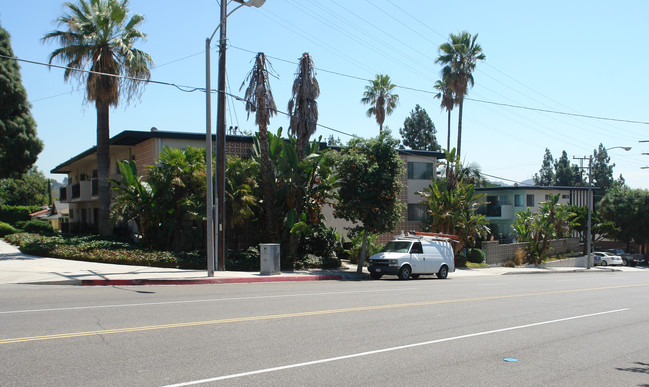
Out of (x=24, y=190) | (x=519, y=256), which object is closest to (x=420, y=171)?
(x=519, y=256)

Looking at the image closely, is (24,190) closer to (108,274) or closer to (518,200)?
(518,200)

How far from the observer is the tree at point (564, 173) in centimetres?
9681

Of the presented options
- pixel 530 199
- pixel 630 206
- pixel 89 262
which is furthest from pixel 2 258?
pixel 630 206

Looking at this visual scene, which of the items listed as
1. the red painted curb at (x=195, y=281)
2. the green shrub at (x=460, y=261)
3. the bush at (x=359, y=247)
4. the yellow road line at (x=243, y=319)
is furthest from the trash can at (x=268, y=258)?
the green shrub at (x=460, y=261)

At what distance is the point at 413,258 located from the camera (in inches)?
904

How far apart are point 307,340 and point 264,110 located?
53.6 feet

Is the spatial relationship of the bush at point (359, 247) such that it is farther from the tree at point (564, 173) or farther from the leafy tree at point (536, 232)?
the tree at point (564, 173)

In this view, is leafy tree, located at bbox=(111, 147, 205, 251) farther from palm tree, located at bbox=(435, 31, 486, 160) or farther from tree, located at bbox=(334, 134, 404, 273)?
palm tree, located at bbox=(435, 31, 486, 160)

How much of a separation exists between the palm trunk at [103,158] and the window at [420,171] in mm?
19042

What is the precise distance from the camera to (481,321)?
10.9m

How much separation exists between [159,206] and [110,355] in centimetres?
1683

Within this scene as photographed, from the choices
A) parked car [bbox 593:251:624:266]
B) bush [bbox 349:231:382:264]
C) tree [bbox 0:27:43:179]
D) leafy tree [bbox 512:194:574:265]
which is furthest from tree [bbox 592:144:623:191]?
tree [bbox 0:27:43:179]

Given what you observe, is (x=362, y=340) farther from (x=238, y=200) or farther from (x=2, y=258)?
(x=2, y=258)

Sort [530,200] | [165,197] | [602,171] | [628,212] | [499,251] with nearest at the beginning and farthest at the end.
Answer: [165,197]
[499,251]
[530,200]
[628,212]
[602,171]
